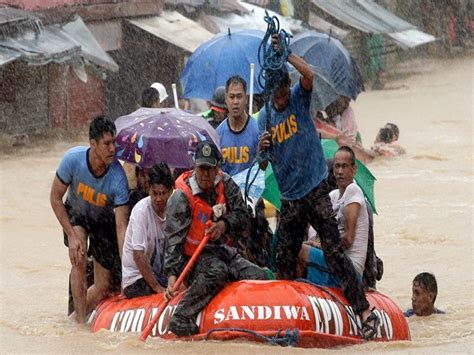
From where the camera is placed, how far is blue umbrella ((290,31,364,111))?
17.2 m

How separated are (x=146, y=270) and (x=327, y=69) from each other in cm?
845

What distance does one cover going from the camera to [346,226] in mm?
9727

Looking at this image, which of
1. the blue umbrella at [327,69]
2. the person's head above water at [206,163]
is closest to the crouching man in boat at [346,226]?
the person's head above water at [206,163]

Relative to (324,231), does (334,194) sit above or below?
above

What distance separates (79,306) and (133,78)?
16.7 m

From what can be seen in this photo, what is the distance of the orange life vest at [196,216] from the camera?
929 centimetres

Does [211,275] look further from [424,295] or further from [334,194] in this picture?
[424,295]

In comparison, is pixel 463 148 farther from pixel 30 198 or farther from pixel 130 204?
pixel 130 204

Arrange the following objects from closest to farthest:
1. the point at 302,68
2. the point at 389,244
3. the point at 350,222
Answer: the point at 302,68, the point at 350,222, the point at 389,244

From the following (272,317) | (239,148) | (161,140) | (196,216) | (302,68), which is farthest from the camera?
(239,148)

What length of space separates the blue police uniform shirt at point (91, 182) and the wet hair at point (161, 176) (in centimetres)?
48

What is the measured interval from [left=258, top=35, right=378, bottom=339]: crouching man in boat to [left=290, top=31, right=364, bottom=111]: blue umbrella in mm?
7553

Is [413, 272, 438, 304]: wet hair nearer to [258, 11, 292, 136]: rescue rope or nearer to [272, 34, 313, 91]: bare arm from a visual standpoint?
[258, 11, 292, 136]: rescue rope

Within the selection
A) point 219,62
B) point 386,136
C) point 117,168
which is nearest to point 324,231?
point 117,168
